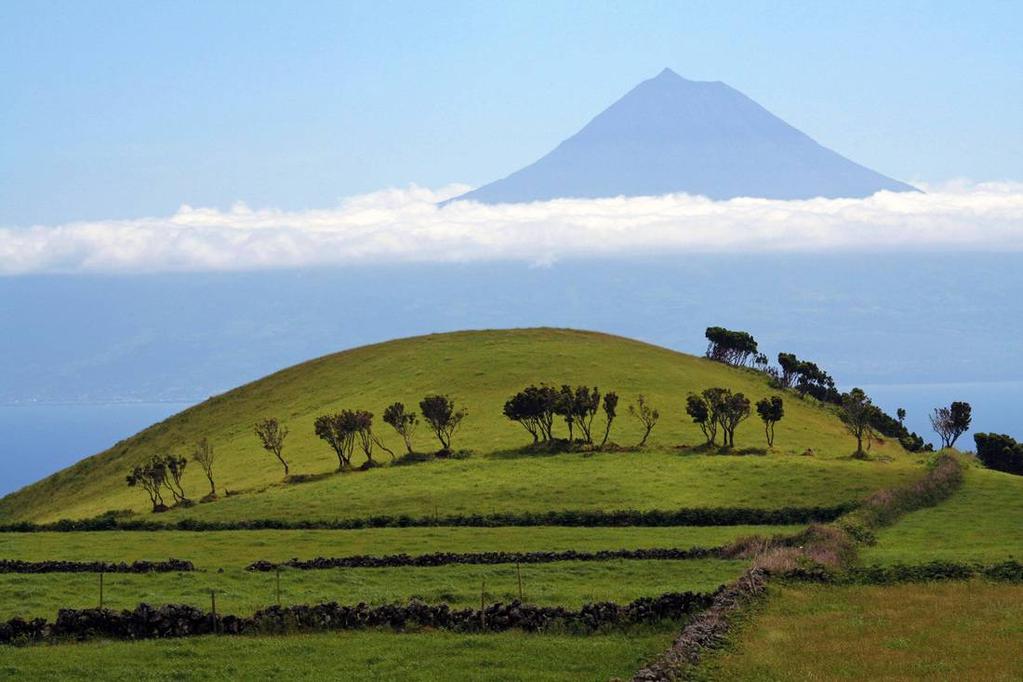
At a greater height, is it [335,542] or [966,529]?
[335,542]

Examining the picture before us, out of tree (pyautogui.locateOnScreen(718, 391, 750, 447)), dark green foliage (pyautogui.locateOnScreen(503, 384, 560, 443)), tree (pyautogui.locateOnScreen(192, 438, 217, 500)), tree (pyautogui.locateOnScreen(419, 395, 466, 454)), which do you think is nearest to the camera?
tree (pyautogui.locateOnScreen(192, 438, 217, 500))

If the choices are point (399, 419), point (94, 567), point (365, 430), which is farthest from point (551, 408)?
point (94, 567)

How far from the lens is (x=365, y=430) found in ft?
399

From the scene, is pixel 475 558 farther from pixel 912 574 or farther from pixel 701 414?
pixel 701 414

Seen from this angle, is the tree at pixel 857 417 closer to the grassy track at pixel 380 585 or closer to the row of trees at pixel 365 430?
the row of trees at pixel 365 430

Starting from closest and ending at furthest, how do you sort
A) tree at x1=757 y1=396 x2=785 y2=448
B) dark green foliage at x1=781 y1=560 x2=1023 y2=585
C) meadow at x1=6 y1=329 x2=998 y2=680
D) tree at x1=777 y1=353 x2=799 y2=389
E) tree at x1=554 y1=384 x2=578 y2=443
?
meadow at x1=6 y1=329 x2=998 y2=680
dark green foliage at x1=781 y1=560 x2=1023 y2=585
tree at x1=554 y1=384 x2=578 y2=443
tree at x1=757 y1=396 x2=785 y2=448
tree at x1=777 y1=353 x2=799 y2=389

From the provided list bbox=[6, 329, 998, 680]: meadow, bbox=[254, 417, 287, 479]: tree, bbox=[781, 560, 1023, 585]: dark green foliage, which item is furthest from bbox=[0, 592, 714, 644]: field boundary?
bbox=[254, 417, 287, 479]: tree

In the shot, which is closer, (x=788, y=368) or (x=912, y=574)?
(x=912, y=574)

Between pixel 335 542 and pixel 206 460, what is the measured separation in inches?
1778

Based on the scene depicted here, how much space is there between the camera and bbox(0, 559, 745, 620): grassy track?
5578 centimetres

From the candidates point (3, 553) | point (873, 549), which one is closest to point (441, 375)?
point (3, 553)

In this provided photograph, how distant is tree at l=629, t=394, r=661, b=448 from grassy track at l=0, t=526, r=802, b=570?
33.5 metres

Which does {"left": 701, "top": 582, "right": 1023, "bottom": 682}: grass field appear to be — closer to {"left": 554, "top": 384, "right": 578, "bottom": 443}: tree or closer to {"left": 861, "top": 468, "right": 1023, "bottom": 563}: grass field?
{"left": 861, "top": 468, "right": 1023, "bottom": 563}: grass field

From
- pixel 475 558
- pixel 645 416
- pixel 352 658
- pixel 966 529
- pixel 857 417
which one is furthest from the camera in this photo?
pixel 857 417
